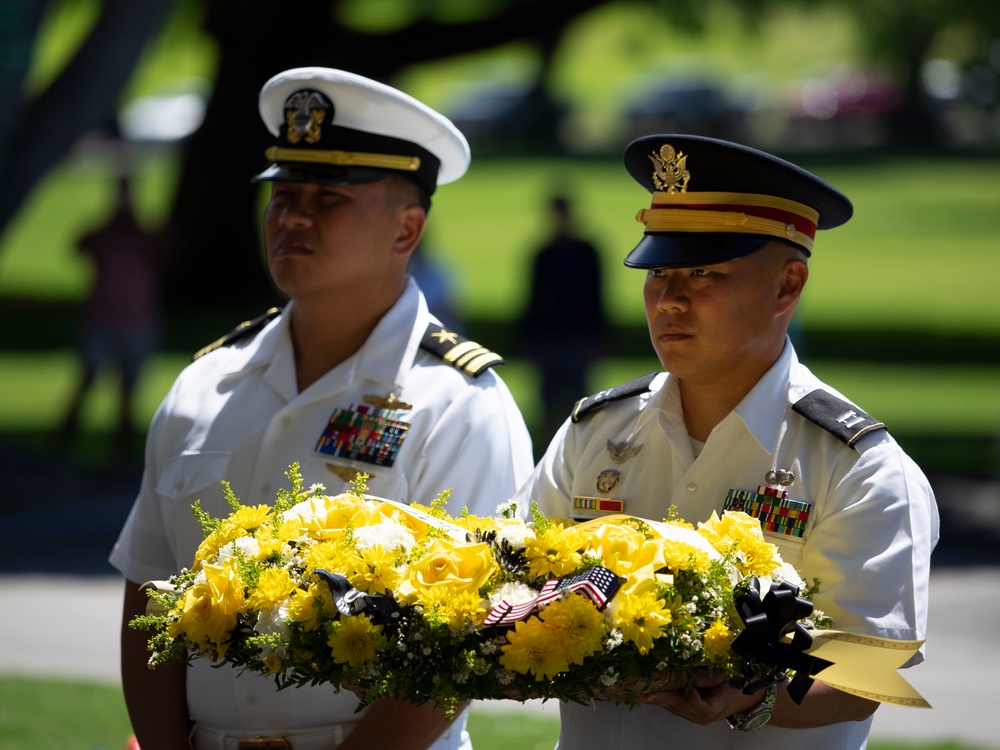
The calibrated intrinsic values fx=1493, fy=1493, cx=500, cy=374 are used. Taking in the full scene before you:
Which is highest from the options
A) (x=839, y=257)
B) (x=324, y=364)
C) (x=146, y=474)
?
(x=839, y=257)

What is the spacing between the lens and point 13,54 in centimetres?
1023

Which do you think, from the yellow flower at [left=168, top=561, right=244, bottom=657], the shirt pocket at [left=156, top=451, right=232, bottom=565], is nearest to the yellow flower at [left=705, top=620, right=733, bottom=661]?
the yellow flower at [left=168, top=561, right=244, bottom=657]

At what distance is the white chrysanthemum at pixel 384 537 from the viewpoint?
277 cm

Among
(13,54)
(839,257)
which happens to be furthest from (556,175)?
(13,54)

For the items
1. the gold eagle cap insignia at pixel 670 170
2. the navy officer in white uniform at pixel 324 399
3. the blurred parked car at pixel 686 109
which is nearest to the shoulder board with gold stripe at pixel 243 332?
the navy officer in white uniform at pixel 324 399

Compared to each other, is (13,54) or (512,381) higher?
(13,54)

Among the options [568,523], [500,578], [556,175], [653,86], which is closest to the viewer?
[500,578]

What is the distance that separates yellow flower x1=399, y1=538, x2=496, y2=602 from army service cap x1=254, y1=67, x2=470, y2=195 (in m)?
1.30

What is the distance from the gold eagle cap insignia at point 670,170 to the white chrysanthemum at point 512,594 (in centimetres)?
99

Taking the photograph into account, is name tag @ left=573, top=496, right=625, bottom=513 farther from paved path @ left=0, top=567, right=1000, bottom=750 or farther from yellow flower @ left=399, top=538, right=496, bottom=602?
paved path @ left=0, top=567, right=1000, bottom=750

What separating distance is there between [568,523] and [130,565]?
135cm

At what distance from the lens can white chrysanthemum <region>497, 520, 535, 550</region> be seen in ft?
9.00

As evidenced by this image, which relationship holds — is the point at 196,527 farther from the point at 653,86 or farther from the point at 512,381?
the point at 653,86

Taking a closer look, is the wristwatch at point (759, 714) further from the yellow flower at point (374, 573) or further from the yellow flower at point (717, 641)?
the yellow flower at point (374, 573)
